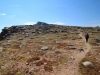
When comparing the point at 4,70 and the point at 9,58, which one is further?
the point at 9,58

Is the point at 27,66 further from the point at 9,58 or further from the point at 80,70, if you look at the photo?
the point at 80,70

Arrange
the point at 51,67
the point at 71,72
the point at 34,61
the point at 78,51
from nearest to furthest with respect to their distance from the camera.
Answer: the point at 71,72 → the point at 51,67 → the point at 34,61 → the point at 78,51

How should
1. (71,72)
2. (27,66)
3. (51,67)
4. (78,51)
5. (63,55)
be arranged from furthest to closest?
1. (78,51)
2. (63,55)
3. (27,66)
4. (51,67)
5. (71,72)

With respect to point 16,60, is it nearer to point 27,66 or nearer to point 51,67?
point 27,66

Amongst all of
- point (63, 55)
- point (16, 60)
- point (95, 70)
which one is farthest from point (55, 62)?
point (16, 60)

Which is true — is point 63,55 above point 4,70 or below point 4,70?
above

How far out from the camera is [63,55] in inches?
1129

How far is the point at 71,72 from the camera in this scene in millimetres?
20750

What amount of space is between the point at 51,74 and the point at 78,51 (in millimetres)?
13404

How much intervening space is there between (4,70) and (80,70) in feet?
44.5

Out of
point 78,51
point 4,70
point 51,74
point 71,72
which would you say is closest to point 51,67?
point 51,74

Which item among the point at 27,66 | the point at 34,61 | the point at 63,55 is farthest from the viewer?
the point at 63,55

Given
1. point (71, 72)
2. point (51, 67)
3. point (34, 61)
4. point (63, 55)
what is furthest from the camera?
point (63, 55)

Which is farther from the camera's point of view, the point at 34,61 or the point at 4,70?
the point at 34,61
